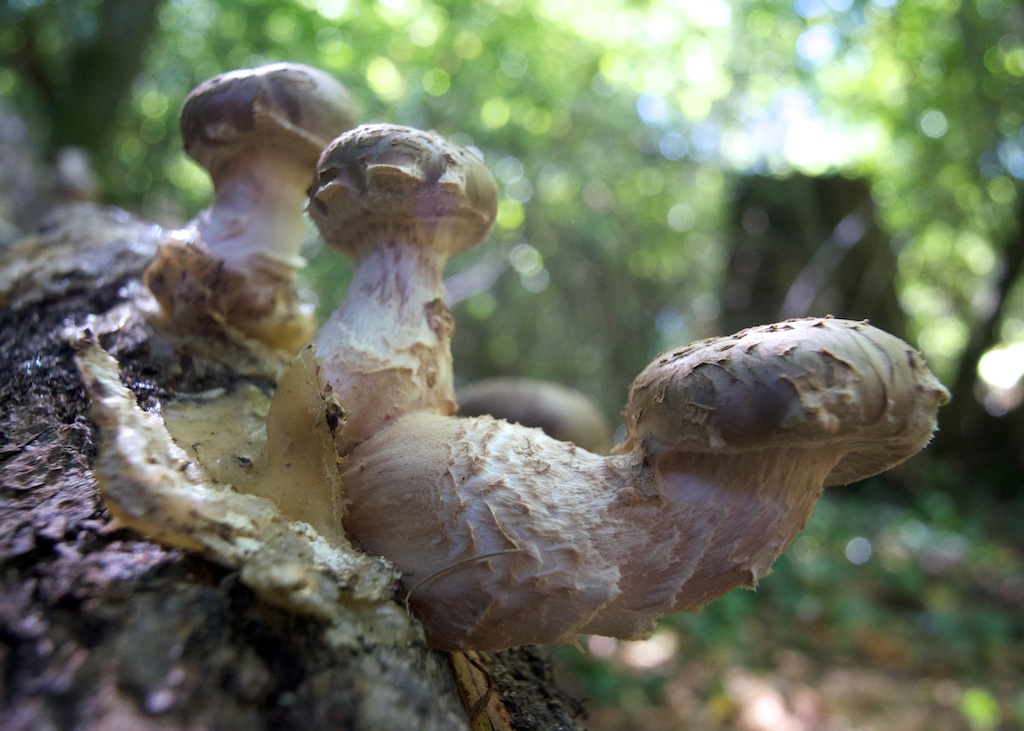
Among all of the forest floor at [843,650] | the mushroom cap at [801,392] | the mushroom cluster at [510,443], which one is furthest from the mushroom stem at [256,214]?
the forest floor at [843,650]

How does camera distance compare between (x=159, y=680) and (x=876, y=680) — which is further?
(x=876, y=680)

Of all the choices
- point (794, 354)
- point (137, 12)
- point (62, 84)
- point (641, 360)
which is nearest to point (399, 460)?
point (794, 354)

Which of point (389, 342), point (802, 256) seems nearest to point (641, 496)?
point (389, 342)

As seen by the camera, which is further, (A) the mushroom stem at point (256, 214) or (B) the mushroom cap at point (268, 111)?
(A) the mushroom stem at point (256, 214)

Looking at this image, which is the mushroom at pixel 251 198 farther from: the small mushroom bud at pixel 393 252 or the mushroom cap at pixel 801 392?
the mushroom cap at pixel 801 392

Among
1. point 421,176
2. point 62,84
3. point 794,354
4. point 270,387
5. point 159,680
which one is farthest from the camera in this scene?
point 62,84

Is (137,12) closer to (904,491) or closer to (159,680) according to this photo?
(159,680)

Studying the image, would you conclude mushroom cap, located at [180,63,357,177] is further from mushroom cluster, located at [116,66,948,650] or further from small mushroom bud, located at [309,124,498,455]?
small mushroom bud, located at [309,124,498,455]
